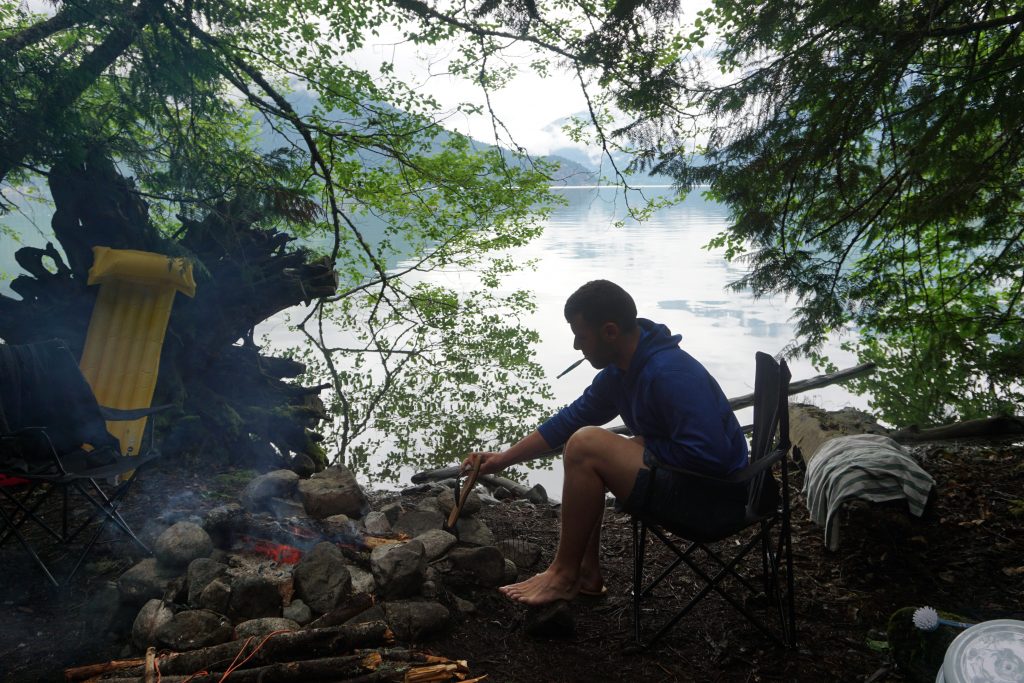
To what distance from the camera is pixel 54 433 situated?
9.57ft

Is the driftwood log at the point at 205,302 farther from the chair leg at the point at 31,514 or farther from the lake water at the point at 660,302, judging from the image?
the chair leg at the point at 31,514

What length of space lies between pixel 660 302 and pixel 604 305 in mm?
14139

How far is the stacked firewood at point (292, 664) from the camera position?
1.88 metres

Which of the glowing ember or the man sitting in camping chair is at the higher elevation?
the man sitting in camping chair

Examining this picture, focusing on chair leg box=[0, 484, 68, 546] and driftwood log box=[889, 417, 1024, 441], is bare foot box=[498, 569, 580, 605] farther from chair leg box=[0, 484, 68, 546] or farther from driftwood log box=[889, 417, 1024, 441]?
driftwood log box=[889, 417, 1024, 441]

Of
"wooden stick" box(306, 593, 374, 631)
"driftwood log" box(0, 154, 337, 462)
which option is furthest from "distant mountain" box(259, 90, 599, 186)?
"wooden stick" box(306, 593, 374, 631)

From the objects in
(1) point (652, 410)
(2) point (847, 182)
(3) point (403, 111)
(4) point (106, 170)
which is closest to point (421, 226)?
(3) point (403, 111)

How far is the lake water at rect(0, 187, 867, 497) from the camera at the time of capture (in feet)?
33.6

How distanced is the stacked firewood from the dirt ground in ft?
0.72

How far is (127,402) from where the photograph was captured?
14.1ft

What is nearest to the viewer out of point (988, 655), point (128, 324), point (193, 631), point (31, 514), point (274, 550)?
point (988, 655)

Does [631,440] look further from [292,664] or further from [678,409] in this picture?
[292,664]

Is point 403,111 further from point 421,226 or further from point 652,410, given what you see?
point 652,410

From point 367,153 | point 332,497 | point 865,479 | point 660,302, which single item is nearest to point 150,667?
point 332,497
